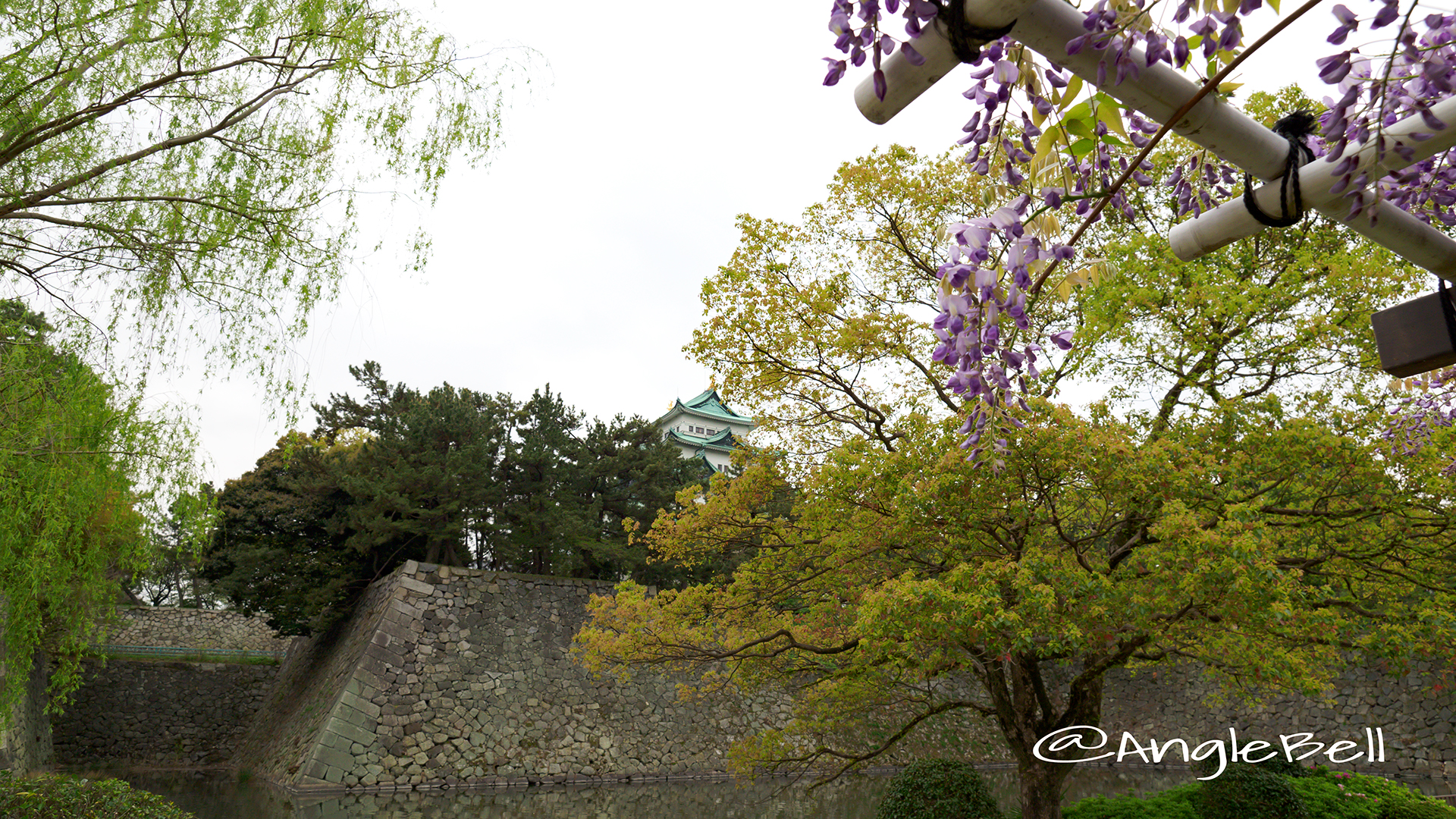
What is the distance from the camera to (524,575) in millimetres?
14344

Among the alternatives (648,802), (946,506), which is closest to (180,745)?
(648,802)

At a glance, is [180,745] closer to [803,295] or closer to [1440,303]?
[803,295]

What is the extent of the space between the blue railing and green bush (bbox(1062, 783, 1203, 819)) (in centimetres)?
1623

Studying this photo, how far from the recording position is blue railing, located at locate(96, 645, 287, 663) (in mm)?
15453

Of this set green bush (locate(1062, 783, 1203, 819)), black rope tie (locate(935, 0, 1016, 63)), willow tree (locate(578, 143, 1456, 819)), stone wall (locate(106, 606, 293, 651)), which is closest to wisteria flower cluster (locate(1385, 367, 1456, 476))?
willow tree (locate(578, 143, 1456, 819))

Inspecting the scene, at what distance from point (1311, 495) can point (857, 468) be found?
3238 millimetres

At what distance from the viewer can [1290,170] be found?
4.44 ft

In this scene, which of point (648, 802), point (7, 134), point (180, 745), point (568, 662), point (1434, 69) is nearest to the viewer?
point (1434, 69)

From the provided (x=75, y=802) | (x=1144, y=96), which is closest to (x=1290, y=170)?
(x=1144, y=96)

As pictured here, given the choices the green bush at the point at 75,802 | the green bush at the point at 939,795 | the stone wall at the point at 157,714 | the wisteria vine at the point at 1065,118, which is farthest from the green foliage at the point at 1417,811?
the stone wall at the point at 157,714

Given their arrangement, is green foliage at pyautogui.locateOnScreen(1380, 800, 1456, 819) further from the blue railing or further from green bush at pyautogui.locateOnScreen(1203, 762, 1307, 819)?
the blue railing

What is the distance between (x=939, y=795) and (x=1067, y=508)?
2.77 m

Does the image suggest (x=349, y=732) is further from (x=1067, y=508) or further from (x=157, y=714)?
(x=1067, y=508)

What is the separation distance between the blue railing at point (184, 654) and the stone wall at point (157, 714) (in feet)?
0.91
